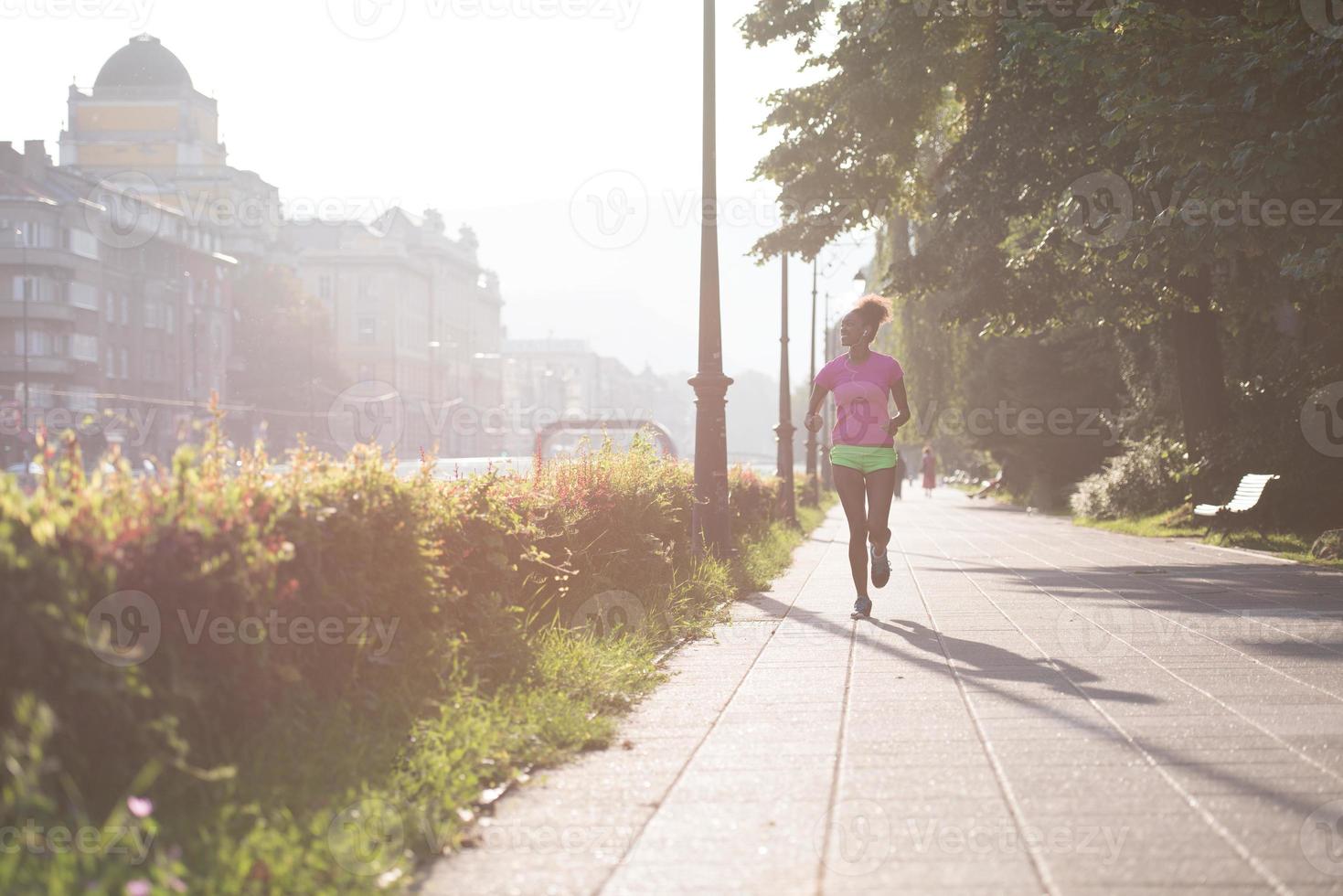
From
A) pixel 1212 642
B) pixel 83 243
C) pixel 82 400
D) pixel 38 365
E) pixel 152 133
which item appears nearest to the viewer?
pixel 1212 642

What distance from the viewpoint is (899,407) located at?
8711mm

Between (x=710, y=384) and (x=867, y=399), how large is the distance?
4.00m

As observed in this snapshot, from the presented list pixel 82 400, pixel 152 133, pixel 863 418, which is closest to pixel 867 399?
pixel 863 418

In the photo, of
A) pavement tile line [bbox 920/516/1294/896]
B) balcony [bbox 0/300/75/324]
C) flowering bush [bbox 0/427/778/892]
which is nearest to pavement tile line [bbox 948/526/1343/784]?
pavement tile line [bbox 920/516/1294/896]

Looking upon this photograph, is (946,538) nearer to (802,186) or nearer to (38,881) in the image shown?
(802,186)

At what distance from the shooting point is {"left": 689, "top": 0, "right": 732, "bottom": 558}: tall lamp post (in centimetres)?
1236

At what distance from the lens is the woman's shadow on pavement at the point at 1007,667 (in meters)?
5.99

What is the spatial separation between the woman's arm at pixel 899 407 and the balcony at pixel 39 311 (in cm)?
6379

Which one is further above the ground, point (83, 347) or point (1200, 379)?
point (83, 347)

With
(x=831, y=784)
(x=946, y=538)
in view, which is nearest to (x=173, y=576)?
(x=831, y=784)

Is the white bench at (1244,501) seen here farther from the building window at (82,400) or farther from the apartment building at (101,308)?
the building window at (82,400)

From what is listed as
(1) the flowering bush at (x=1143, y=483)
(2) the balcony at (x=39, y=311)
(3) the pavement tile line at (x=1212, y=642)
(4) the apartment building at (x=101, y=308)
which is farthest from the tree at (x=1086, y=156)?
(2) the balcony at (x=39, y=311)

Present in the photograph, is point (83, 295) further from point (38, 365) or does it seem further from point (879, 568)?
point (879, 568)

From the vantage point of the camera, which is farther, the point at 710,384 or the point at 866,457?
the point at 710,384
